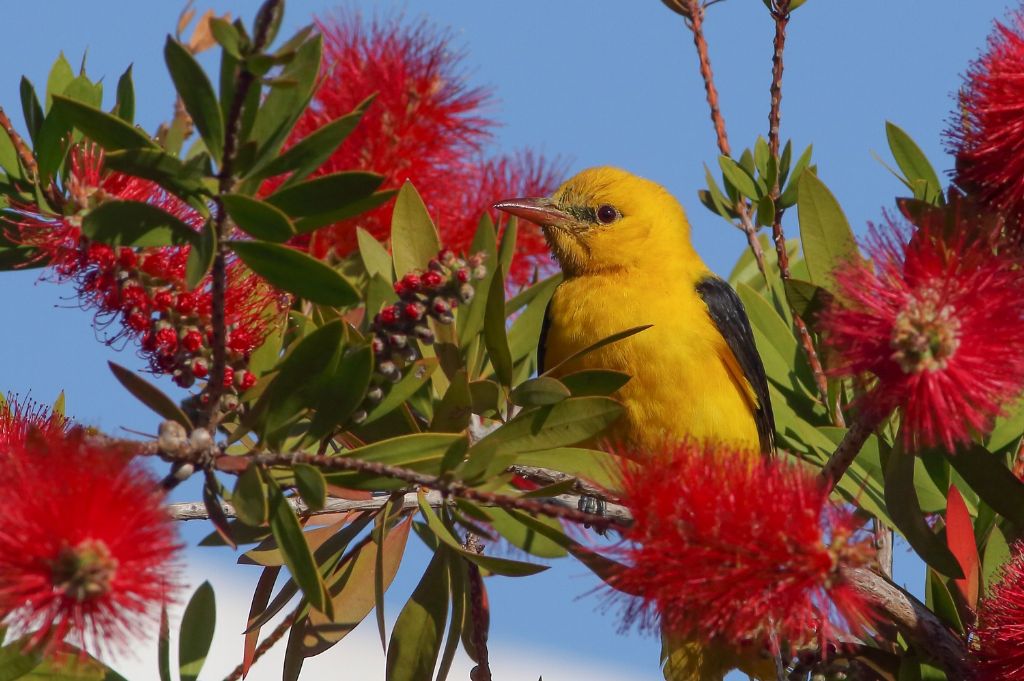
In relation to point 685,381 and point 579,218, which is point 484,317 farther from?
point 579,218

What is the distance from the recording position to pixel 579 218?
4.55 m

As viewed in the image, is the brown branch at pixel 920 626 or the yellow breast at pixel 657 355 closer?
the brown branch at pixel 920 626

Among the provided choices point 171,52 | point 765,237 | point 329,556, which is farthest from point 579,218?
point 171,52

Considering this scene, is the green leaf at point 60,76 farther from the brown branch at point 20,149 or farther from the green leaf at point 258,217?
the green leaf at point 258,217

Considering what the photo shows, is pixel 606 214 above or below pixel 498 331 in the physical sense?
above

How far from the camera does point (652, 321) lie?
13.6ft

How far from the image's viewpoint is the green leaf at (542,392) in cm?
233

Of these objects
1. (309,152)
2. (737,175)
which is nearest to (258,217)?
(309,152)

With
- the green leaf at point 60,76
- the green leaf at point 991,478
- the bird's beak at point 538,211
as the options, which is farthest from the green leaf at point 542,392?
the bird's beak at point 538,211

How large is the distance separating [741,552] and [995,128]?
102cm

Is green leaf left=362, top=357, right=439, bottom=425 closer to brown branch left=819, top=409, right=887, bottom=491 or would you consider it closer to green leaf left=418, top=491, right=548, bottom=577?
green leaf left=418, top=491, right=548, bottom=577

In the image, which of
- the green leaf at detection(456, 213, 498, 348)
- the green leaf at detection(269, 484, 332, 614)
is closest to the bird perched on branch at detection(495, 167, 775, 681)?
the green leaf at detection(456, 213, 498, 348)

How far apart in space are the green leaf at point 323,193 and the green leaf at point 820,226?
51.1 inches

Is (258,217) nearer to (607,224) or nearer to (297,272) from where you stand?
(297,272)
